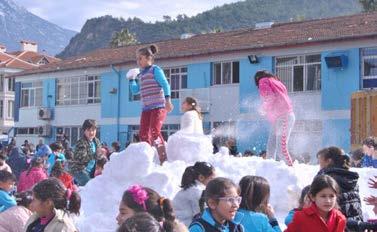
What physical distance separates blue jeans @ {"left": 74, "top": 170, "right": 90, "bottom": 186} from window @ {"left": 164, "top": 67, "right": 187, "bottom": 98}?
21676 mm

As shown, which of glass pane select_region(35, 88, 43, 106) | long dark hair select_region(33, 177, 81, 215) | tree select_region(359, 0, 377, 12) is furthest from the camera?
Answer: tree select_region(359, 0, 377, 12)

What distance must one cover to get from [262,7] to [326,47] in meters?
103

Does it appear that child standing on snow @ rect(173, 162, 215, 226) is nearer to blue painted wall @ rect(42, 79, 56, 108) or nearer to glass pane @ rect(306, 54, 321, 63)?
glass pane @ rect(306, 54, 321, 63)

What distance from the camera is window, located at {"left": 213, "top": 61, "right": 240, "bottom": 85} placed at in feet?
96.4

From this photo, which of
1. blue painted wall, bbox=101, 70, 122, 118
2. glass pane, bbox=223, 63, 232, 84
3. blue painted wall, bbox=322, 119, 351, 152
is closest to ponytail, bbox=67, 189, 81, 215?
blue painted wall, bbox=322, 119, 351, 152

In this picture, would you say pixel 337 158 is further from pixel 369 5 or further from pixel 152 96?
pixel 369 5

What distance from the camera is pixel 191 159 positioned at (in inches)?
385

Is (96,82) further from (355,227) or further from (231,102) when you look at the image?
(355,227)

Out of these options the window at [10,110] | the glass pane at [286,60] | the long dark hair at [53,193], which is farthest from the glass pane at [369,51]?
the window at [10,110]

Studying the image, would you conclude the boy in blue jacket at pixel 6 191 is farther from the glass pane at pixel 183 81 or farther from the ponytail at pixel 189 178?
the glass pane at pixel 183 81

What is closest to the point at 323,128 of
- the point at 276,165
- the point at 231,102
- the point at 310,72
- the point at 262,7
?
the point at 310,72

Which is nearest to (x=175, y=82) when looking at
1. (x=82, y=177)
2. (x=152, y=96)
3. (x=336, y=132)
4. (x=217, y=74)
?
(x=217, y=74)

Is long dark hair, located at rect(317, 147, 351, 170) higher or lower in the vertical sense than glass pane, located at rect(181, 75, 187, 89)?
lower

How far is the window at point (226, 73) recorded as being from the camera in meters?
29.4
